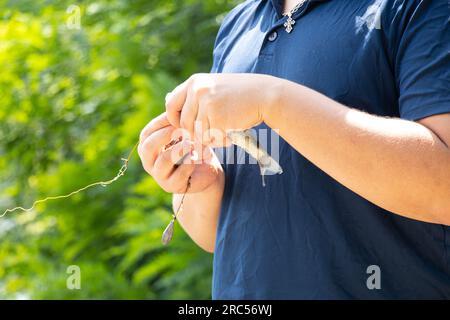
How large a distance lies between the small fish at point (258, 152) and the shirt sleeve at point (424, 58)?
24cm

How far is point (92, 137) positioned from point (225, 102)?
248cm

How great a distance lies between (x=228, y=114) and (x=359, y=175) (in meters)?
0.22

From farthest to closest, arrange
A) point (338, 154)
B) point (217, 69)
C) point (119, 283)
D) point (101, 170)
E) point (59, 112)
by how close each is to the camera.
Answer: point (59, 112) → point (101, 170) → point (119, 283) → point (217, 69) → point (338, 154)

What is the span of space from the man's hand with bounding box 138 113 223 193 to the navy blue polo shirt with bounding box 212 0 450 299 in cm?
17

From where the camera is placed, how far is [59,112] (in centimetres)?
362

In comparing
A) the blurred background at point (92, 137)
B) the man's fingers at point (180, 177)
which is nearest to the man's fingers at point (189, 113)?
the man's fingers at point (180, 177)

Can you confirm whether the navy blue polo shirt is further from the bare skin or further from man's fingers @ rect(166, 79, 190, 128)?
man's fingers @ rect(166, 79, 190, 128)

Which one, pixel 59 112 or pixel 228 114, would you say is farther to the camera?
pixel 59 112

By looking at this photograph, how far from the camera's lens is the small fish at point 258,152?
1.23m

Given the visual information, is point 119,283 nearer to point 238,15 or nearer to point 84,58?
point 84,58

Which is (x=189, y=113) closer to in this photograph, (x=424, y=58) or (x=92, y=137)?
(x=424, y=58)

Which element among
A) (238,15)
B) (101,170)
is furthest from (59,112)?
(238,15)

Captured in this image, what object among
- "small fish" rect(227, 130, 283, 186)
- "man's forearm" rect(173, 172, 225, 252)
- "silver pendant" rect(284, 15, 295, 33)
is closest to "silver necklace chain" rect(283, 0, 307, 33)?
"silver pendant" rect(284, 15, 295, 33)

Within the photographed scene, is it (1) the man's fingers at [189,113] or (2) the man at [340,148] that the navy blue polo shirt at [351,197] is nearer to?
(2) the man at [340,148]
